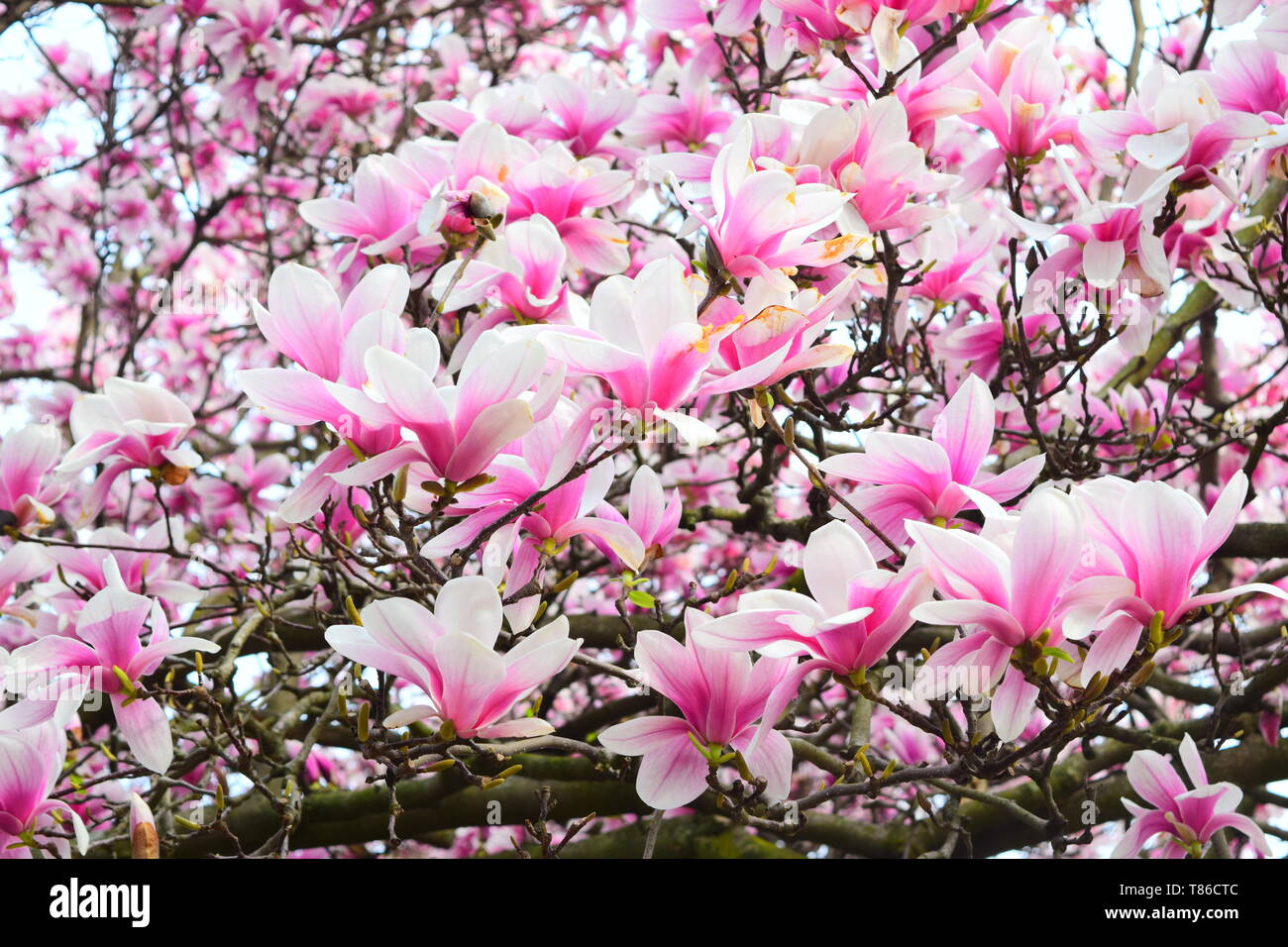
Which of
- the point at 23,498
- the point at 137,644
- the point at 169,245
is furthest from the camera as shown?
the point at 169,245

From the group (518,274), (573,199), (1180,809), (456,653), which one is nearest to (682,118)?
(573,199)

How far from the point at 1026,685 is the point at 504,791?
191cm

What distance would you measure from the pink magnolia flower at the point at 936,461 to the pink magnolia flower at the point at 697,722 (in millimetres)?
279

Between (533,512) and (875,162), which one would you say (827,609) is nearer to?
(533,512)

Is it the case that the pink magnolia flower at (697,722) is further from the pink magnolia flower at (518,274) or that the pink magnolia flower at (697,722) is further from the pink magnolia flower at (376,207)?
the pink magnolia flower at (376,207)

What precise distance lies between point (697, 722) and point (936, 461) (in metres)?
0.46

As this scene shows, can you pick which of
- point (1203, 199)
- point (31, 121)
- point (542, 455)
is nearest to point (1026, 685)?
point (542, 455)

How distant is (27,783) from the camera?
1.57m

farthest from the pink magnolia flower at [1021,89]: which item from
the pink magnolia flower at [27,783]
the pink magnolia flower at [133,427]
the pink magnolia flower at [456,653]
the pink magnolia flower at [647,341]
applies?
the pink magnolia flower at [27,783]

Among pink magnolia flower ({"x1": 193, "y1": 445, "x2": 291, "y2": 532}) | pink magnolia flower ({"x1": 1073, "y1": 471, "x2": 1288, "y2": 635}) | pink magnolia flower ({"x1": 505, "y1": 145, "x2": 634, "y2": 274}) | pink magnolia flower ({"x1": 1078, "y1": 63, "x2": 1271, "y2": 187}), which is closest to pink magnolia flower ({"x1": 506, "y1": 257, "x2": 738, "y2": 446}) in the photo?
pink magnolia flower ({"x1": 1073, "y1": 471, "x2": 1288, "y2": 635})

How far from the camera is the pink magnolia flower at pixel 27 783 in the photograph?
5.06ft

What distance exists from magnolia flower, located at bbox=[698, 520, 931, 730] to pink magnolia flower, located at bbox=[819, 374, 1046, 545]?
0.64ft

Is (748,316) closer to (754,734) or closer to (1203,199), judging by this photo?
(754,734)

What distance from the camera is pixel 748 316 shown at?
1374 millimetres
